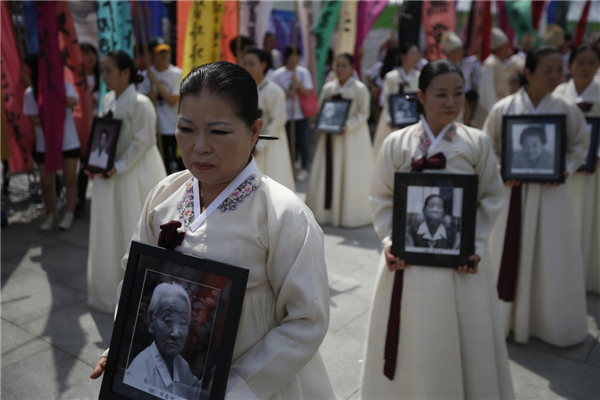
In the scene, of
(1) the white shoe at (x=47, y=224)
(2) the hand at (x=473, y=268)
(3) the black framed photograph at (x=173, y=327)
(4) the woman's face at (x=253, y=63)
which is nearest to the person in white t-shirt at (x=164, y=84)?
(4) the woman's face at (x=253, y=63)

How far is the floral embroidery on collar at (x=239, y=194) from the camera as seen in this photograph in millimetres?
1419

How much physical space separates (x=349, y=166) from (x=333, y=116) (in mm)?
646

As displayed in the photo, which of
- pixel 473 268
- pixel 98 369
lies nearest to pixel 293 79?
pixel 473 268

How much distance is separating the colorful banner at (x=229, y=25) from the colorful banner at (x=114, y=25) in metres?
0.93

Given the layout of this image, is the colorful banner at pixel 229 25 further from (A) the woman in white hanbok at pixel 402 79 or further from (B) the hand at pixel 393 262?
(B) the hand at pixel 393 262

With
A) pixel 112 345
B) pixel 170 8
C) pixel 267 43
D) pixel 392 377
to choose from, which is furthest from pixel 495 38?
pixel 112 345

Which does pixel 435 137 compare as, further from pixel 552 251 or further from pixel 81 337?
pixel 81 337

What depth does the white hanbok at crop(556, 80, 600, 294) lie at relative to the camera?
160 inches

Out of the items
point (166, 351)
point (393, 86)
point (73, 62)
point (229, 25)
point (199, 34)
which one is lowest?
point (166, 351)

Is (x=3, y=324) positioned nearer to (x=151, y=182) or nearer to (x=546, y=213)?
(x=151, y=182)

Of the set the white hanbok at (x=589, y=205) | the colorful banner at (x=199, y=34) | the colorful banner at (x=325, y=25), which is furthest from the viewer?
the colorful banner at (x=325, y=25)

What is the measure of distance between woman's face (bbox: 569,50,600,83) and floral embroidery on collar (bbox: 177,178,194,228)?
11.9 ft

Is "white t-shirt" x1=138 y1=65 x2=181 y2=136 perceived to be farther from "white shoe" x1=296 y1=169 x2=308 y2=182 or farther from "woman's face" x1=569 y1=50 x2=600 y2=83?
"woman's face" x1=569 y1=50 x2=600 y2=83

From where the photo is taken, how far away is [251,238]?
4.49ft
